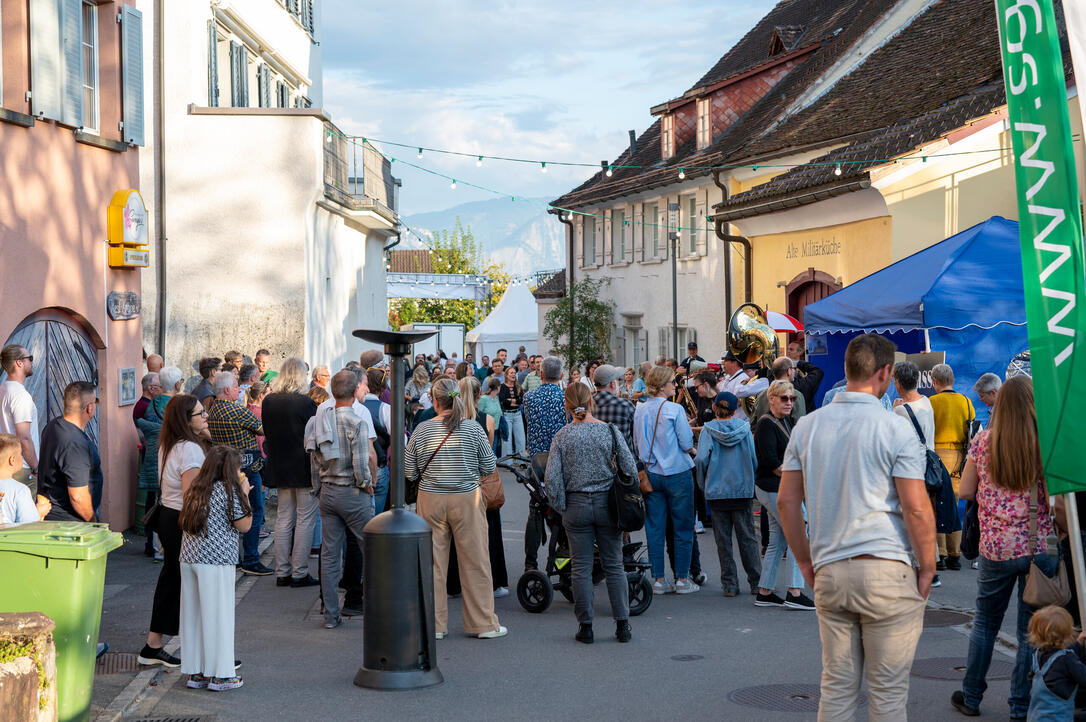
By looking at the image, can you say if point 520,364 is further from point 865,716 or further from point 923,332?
point 865,716

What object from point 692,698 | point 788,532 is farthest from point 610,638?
point 788,532

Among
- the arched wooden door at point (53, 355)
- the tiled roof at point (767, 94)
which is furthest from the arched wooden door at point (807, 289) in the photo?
the arched wooden door at point (53, 355)

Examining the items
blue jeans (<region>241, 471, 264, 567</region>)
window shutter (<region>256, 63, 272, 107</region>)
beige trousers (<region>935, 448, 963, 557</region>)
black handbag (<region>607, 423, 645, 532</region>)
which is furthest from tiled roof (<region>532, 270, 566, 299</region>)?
black handbag (<region>607, 423, 645, 532</region>)

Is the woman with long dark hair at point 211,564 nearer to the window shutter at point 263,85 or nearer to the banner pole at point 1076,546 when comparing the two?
the banner pole at point 1076,546

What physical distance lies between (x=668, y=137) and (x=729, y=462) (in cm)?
2616

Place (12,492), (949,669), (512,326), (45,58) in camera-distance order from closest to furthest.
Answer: (12,492), (949,669), (45,58), (512,326)

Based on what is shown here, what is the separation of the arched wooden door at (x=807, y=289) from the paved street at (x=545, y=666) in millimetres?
12185

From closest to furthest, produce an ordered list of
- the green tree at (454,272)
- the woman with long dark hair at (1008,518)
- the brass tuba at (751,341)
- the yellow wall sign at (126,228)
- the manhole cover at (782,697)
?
the woman with long dark hair at (1008,518) → the manhole cover at (782,697) → the yellow wall sign at (126,228) → the brass tuba at (751,341) → the green tree at (454,272)

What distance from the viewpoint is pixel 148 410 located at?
1304cm

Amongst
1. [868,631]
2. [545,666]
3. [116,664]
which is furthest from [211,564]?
[868,631]

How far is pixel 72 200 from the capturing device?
12.4m

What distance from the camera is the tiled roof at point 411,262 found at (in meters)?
95.9

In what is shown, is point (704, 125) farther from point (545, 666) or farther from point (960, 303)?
point (545, 666)

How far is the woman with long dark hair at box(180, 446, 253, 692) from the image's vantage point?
7633 mm
